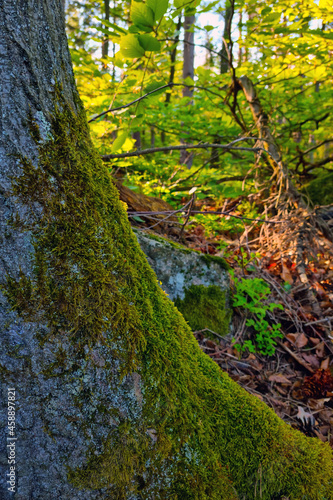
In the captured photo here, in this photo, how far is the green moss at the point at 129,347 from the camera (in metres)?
0.97

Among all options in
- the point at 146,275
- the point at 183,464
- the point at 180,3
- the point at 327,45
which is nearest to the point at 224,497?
the point at 183,464

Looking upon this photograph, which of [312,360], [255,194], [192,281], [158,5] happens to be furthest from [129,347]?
[255,194]

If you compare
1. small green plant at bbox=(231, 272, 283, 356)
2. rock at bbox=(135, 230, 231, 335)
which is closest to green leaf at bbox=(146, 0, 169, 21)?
rock at bbox=(135, 230, 231, 335)

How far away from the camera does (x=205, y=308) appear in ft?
8.74

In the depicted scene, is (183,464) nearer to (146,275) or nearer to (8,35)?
(146,275)

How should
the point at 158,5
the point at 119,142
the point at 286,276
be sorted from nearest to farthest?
the point at 158,5 < the point at 119,142 < the point at 286,276

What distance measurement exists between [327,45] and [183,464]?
4749mm


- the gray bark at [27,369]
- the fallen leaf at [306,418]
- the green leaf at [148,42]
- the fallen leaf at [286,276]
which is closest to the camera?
the gray bark at [27,369]

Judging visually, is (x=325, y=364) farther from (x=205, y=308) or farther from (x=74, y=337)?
→ (x=74, y=337)

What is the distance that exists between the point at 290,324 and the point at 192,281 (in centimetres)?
127

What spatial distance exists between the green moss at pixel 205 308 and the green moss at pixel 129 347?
4.05ft

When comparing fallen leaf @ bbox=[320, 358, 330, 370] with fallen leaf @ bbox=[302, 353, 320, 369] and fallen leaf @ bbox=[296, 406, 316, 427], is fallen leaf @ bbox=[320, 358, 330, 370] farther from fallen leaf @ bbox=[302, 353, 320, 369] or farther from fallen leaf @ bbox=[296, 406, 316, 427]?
fallen leaf @ bbox=[296, 406, 316, 427]

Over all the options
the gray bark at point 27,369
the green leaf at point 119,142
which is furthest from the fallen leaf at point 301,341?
the green leaf at point 119,142

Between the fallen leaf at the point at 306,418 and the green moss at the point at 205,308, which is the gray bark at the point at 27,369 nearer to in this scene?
the green moss at the point at 205,308
